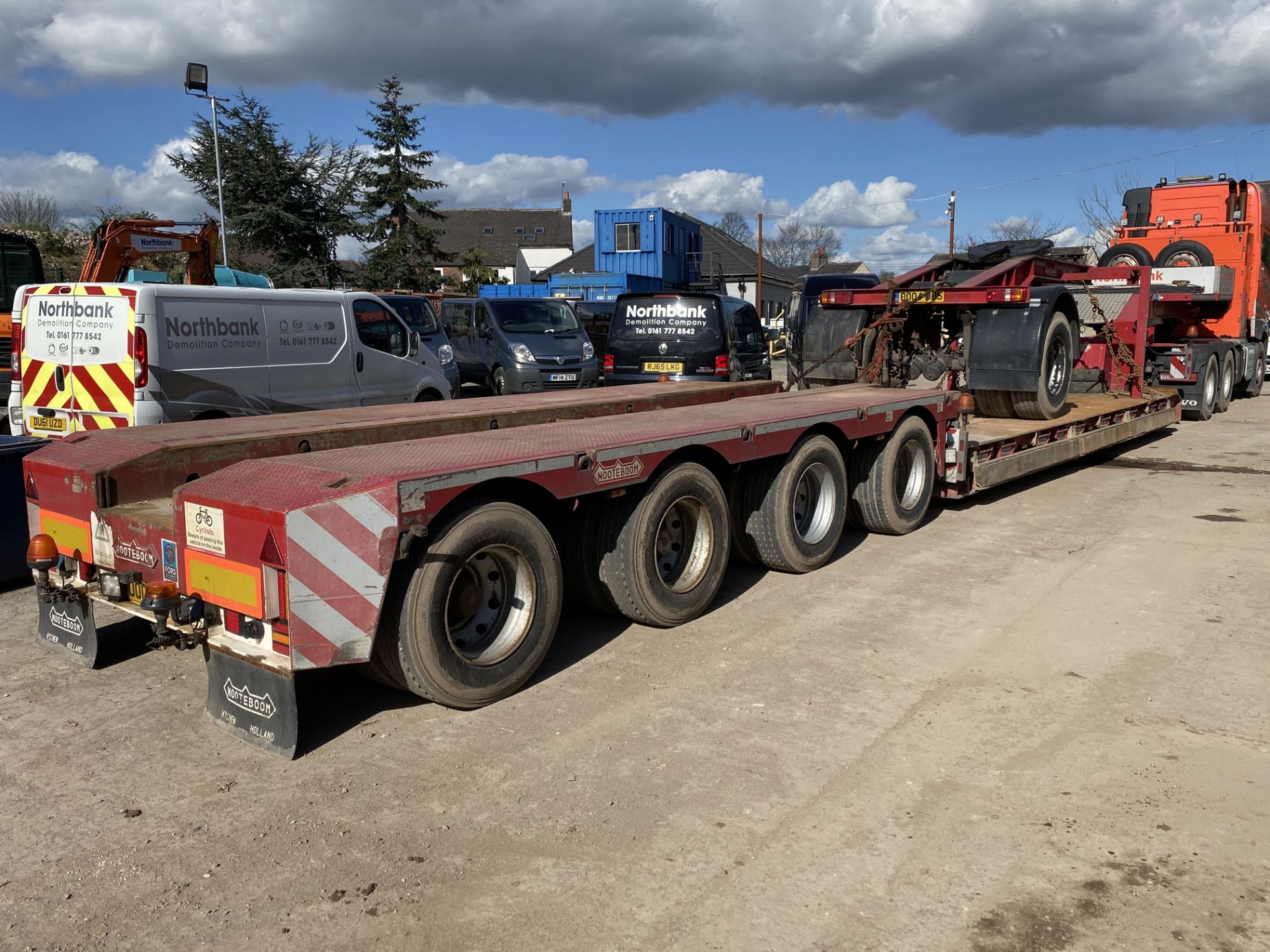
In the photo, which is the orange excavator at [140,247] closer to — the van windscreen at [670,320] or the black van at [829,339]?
the van windscreen at [670,320]

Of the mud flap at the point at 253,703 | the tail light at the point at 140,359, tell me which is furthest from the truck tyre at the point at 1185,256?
the mud flap at the point at 253,703

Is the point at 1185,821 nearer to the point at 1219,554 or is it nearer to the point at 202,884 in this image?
the point at 202,884

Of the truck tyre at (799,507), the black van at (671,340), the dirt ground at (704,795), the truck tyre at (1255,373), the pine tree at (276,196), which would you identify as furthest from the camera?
the pine tree at (276,196)

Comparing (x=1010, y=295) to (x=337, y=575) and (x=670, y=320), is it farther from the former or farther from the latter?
(x=337, y=575)

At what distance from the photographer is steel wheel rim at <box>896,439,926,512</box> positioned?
8148 mm

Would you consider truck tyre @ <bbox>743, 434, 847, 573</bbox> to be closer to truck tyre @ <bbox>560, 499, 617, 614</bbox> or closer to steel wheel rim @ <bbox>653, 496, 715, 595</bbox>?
steel wheel rim @ <bbox>653, 496, 715, 595</bbox>

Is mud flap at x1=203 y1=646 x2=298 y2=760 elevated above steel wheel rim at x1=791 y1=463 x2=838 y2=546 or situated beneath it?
situated beneath

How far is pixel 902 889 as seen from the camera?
3.23 meters

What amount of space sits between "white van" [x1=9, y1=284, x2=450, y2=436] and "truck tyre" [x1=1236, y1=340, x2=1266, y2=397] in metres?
16.9

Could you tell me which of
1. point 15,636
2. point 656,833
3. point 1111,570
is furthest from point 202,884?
point 1111,570

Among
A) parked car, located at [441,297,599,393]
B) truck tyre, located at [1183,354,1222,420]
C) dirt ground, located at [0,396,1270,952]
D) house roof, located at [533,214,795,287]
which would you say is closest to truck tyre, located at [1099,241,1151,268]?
truck tyre, located at [1183,354,1222,420]

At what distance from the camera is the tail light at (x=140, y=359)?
836cm

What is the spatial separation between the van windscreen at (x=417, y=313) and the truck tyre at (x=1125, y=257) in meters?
10.6

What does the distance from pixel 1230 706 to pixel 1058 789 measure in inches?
56.0
